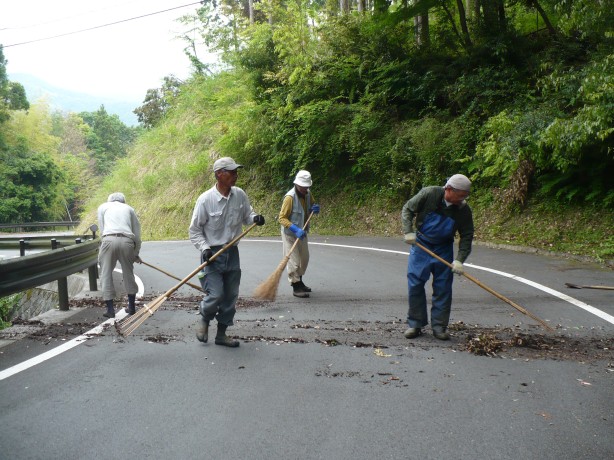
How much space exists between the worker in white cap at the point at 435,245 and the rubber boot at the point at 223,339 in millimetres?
1830

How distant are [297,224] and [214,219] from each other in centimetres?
276

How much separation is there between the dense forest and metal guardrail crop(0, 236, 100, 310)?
908 cm

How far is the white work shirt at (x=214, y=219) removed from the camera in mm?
5887

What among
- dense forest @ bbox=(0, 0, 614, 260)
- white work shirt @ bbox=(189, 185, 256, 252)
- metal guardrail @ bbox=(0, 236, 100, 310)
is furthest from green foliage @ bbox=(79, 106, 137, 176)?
white work shirt @ bbox=(189, 185, 256, 252)

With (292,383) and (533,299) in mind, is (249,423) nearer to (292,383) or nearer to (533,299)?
(292,383)

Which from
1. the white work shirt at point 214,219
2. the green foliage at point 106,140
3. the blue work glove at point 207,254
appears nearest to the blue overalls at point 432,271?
the white work shirt at point 214,219

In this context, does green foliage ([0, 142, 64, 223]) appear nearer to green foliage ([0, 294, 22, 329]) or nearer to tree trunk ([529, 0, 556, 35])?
green foliage ([0, 294, 22, 329])

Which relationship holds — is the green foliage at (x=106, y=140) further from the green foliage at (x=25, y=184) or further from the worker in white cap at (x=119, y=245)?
the worker in white cap at (x=119, y=245)

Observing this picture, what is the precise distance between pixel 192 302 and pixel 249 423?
4.58 metres

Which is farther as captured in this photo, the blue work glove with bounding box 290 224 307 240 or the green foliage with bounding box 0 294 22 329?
the green foliage with bounding box 0 294 22 329

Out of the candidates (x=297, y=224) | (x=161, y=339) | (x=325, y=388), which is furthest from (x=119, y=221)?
(x=325, y=388)

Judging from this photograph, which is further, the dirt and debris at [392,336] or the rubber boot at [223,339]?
the rubber boot at [223,339]

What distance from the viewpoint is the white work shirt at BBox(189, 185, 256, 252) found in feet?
19.3

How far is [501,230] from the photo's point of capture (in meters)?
14.0
